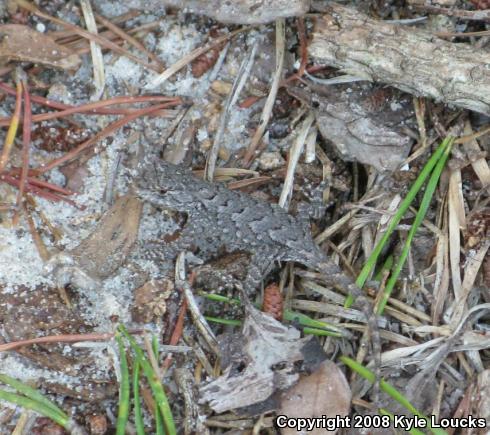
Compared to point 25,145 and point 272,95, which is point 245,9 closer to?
point 272,95

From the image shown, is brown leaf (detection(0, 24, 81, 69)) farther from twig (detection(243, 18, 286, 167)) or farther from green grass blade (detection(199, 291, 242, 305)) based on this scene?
green grass blade (detection(199, 291, 242, 305))

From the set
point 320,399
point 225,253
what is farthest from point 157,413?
point 225,253

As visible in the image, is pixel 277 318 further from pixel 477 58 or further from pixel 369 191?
pixel 477 58

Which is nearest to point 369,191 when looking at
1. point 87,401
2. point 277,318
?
point 277,318

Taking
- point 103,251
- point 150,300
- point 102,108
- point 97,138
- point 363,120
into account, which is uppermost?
point 363,120

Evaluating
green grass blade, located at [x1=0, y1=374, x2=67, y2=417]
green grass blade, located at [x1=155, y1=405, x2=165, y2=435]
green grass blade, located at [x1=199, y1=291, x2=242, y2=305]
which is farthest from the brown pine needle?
green grass blade, located at [x1=155, y1=405, x2=165, y2=435]

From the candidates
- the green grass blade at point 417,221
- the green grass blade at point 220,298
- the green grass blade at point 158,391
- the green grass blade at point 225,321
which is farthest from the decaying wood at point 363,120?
the green grass blade at point 158,391

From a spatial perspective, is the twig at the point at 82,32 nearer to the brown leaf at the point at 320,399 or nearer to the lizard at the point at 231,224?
the lizard at the point at 231,224
